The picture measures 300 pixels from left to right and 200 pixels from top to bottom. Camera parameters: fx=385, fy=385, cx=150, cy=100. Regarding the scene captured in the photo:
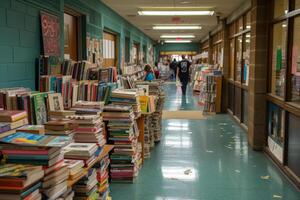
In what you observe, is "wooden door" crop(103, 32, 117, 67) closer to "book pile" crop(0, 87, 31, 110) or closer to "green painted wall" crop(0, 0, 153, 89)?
"green painted wall" crop(0, 0, 153, 89)

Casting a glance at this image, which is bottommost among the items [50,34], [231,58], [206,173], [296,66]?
[206,173]

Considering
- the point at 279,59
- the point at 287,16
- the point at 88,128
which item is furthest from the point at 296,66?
the point at 88,128

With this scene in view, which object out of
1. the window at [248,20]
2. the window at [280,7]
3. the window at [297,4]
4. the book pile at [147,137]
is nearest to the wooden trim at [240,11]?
the window at [248,20]

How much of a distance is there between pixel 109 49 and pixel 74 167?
752cm

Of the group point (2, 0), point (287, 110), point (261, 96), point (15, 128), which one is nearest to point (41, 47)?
point (2, 0)

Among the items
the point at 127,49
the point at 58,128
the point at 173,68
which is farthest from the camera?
the point at 173,68

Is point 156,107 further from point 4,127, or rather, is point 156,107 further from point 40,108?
point 4,127

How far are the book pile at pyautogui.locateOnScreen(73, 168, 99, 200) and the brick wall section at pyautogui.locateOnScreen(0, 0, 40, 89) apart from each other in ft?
4.73

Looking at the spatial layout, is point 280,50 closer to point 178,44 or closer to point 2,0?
point 2,0

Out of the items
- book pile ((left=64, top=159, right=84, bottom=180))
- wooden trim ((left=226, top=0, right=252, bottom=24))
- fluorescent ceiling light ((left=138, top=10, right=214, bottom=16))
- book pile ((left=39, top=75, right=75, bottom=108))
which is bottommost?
book pile ((left=64, top=159, right=84, bottom=180))

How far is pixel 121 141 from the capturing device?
4781 millimetres

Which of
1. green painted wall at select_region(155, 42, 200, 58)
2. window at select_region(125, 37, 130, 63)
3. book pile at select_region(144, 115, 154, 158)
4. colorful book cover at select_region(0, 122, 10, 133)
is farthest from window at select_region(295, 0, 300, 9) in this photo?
green painted wall at select_region(155, 42, 200, 58)

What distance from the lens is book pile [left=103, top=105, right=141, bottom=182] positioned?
15.4ft

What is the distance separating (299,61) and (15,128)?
3.61m
